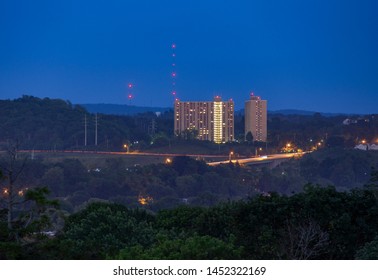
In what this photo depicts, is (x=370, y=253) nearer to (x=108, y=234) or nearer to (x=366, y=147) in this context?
(x=108, y=234)

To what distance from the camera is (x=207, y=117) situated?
130 meters

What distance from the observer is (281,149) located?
3962 inches

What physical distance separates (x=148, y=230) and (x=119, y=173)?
63.3 m

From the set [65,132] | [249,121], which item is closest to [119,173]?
[65,132]

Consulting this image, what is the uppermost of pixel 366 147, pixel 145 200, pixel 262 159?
pixel 366 147

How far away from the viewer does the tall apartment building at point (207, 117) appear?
125 meters

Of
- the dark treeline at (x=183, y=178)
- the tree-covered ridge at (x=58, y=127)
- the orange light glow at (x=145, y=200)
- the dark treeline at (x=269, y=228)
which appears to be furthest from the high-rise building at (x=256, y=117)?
the dark treeline at (x=269, y=228)

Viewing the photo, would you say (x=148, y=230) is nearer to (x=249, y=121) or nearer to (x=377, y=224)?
(x=377, y=224)

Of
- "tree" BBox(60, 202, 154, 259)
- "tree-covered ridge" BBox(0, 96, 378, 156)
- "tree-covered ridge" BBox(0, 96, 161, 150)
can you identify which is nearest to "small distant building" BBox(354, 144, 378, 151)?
"tree-covered ridge" BBox(0, 96, 378, 156)

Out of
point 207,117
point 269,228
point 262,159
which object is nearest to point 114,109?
point 207,117

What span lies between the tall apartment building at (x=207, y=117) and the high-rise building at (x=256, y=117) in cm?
339

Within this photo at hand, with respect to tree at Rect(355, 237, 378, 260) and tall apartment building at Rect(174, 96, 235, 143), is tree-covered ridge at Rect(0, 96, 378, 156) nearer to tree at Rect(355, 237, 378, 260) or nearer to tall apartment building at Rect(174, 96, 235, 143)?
tall apartment building at Rect(174, 96, 235, 143)

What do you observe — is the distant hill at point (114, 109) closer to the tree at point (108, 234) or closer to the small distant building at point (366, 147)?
the small distant building at point (366, 147)

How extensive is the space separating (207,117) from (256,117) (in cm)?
1167
